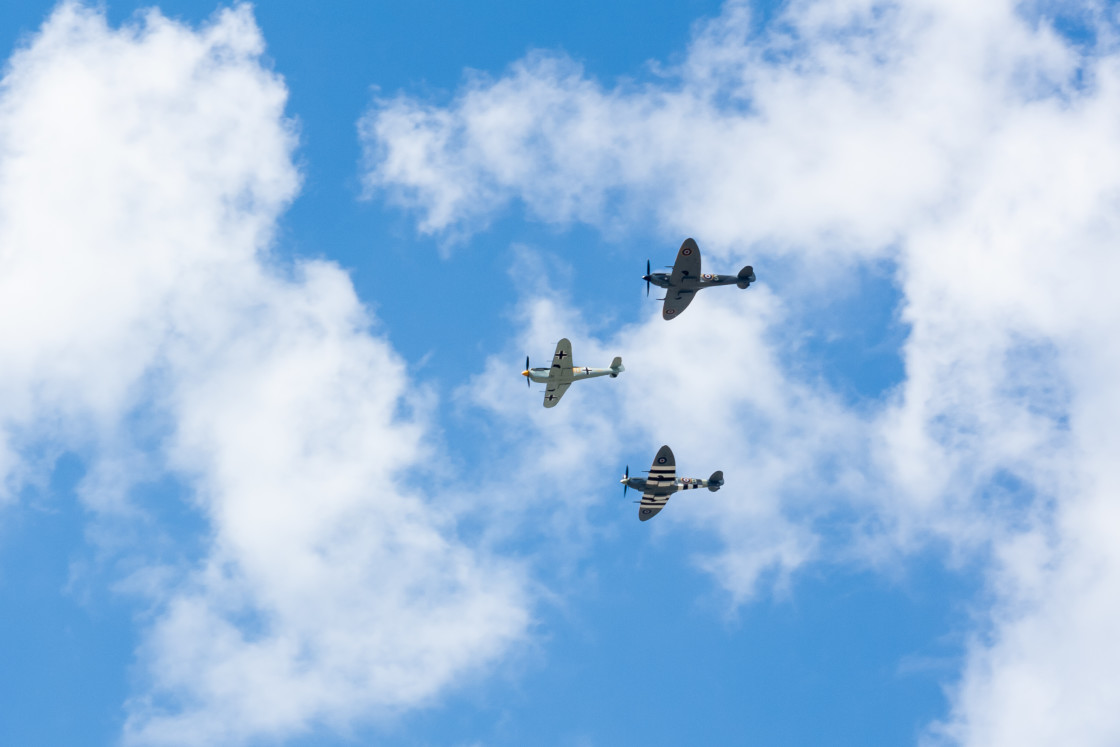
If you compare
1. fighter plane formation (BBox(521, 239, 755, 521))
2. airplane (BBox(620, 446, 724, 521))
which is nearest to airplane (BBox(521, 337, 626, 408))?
fighter plane formation (BBox(521, 239, 755, 521))

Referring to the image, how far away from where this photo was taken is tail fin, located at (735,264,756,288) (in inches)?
5143

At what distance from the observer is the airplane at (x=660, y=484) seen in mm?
123688

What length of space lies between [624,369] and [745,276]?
19.0 m

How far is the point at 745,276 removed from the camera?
131 metres

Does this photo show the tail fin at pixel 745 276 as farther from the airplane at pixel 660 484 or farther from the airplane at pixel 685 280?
the airplane at pixel 660 484

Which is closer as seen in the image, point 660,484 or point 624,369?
point 660,484

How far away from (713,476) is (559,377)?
22.1 m

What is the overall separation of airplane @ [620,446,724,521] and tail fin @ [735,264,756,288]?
22.9 metres

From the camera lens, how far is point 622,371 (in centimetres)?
13625

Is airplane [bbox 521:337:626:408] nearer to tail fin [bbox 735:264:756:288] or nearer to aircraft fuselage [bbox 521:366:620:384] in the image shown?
aircraft fuselage [bbox 521:366:620:384]

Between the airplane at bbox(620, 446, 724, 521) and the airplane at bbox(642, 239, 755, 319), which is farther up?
the airplane at bbox(642, 239, 755, 319)

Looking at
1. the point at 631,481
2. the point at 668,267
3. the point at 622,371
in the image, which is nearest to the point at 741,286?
the point at 668,267

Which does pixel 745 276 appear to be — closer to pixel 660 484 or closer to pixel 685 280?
pixel 685 280

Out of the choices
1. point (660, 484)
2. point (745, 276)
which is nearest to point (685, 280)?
point (745, 276)
